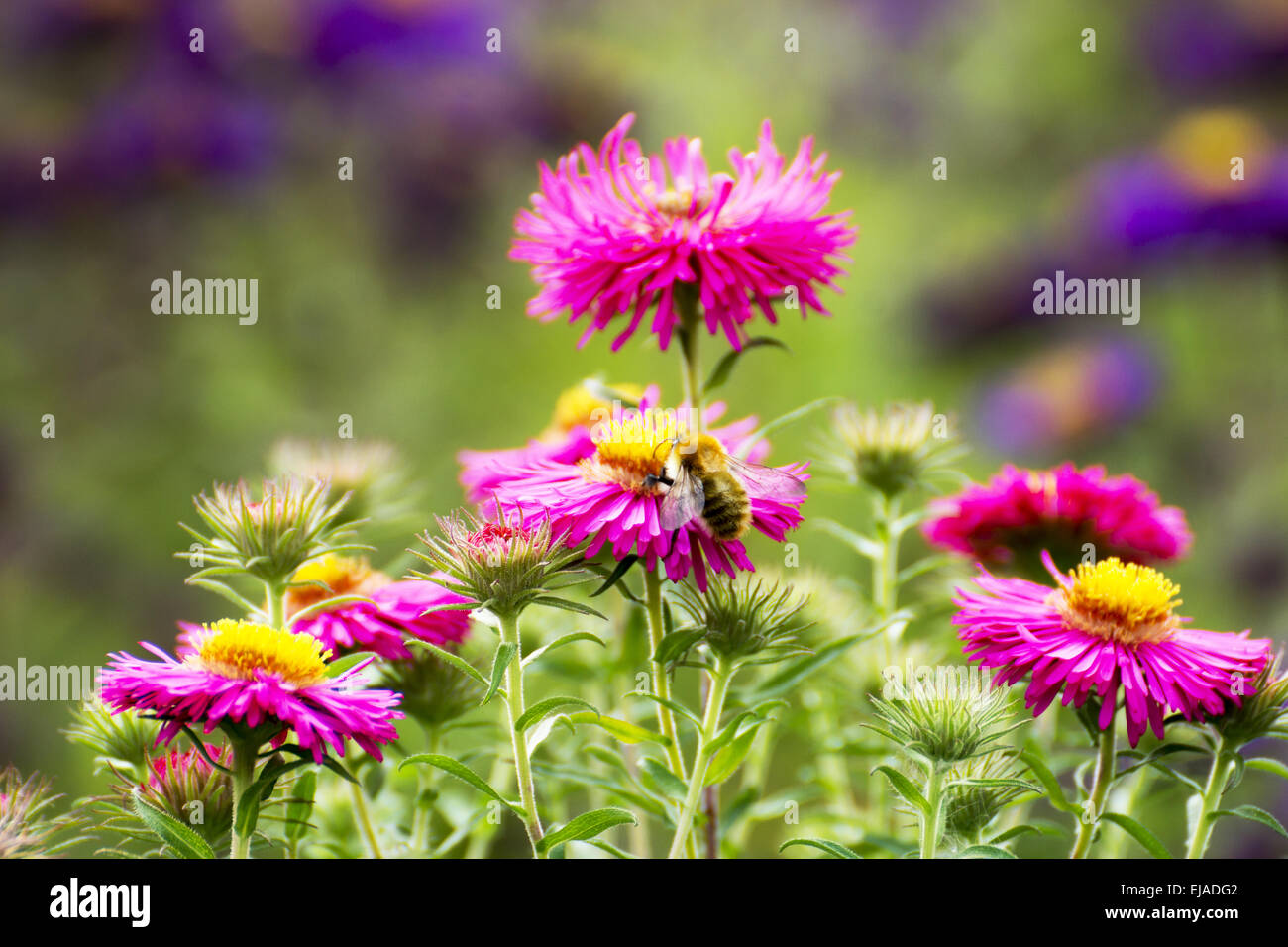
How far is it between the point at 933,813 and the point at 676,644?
16cm

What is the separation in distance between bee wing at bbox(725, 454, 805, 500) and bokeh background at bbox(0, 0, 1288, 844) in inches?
38.5

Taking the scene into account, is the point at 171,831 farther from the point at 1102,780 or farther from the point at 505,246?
the point at 505,246

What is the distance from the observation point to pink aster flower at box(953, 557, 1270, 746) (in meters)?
0.61

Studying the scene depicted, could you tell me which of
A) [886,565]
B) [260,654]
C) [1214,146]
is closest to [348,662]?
[260,654]

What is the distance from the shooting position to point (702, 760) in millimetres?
624

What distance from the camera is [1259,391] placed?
75.1 inches

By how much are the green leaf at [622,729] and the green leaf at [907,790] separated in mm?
114

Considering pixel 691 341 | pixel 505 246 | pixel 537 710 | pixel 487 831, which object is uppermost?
pixel 505 246

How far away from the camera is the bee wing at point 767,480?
0.66m

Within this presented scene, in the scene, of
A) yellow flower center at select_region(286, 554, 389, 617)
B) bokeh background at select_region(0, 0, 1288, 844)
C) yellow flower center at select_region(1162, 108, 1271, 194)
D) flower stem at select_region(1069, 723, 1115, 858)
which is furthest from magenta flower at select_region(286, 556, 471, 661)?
yellow flower center at select_region(1162, 108, 1271, 194)

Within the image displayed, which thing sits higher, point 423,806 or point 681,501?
point 681,501
